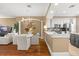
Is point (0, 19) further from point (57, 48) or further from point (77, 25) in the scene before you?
point (77, 25)

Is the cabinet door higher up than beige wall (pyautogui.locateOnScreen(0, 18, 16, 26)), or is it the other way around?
beige wall (pyautogui.locateOnScreen(0, 18, 16, 26))

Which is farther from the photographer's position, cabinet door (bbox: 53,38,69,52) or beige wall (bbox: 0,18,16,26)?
cabinet door (bbox: 53,38,69,52)

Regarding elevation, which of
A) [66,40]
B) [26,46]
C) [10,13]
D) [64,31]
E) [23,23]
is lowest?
[26,46]

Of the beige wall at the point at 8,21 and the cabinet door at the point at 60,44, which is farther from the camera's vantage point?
the cabinet door at the point at 60,44

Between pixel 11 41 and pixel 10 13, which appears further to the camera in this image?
pixel 11 41

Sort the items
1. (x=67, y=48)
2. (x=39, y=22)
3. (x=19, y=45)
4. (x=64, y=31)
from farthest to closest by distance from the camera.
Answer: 1. (x=19, y=45)
2. (x=64, y=31)
3. (x=67, y=48)
4. (x=39, y=22)

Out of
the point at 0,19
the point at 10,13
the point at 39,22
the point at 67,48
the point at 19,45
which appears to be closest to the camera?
the point at 0,19

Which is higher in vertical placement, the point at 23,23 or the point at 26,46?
the point at 23,23

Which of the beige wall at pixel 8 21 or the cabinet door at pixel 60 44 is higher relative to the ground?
the beige wall at pixel 8 21

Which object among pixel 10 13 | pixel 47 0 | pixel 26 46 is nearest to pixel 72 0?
pixel 47 0

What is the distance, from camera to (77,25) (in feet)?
12.8

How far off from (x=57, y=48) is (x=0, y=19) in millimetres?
2320

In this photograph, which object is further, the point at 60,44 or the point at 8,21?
the point at 60,44

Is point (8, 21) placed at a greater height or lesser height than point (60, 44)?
greater
